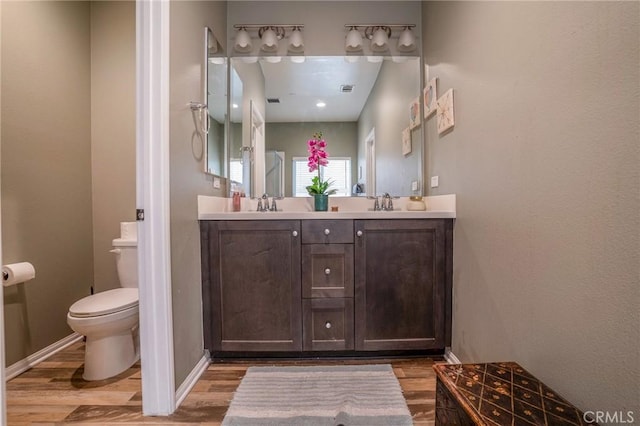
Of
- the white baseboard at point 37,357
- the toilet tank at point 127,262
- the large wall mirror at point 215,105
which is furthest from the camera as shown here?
the toilet tank at point 127,262

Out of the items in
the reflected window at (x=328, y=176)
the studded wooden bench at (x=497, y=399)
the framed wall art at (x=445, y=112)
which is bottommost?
the studded wooden bench at (x=497, y=399)

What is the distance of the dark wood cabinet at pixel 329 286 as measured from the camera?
1.75 metres

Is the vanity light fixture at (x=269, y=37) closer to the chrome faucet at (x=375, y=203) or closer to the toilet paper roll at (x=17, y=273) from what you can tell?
the chrome faucet at (x=375, y=203)

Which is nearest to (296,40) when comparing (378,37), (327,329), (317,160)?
(378,37)

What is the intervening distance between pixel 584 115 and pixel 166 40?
5.36ft

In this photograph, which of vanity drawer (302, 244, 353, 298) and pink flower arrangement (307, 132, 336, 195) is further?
pink flower arrangement (307, 132, 336, 195)

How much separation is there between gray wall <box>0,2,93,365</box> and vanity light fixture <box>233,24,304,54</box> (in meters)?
1.16

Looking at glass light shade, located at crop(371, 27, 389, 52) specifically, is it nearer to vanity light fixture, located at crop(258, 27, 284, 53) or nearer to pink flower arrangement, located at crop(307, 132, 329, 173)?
vanity light fixture, located at crop(258, 27, 284, 53)

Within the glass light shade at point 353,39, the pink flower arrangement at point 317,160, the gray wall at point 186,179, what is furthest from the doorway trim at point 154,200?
the glass light shade at point 353,39

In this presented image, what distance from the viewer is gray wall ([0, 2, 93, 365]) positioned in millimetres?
1681

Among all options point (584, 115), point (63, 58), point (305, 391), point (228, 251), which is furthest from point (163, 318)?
point (63, 58)

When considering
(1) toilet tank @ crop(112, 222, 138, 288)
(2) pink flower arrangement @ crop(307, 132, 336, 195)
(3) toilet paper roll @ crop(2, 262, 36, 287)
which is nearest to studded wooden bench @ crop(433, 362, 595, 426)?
(2) pink flower arrangement @ crop(307, 132, 336, 195)

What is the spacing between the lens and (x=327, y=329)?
1762 mm

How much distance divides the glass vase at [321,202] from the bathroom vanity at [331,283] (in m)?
0.40
